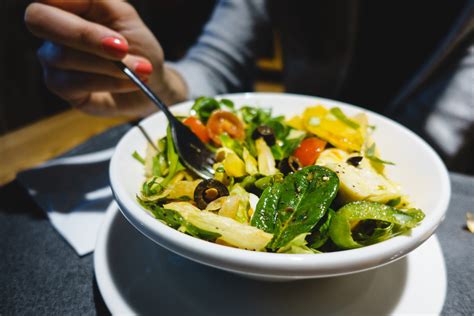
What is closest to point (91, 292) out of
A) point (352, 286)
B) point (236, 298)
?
point (236, 298)

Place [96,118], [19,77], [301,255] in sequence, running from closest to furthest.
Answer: [301,255] → [96,118] → [19,77]

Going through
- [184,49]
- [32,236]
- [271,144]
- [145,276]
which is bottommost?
[184,49]

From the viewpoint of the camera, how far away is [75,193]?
3.67 ft

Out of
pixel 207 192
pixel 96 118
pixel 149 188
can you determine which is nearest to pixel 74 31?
pixel 149 188

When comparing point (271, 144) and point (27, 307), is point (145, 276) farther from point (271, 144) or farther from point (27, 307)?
point (271, 144)

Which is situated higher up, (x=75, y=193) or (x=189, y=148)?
(x=189, y=148)

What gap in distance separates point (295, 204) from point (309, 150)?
284mm

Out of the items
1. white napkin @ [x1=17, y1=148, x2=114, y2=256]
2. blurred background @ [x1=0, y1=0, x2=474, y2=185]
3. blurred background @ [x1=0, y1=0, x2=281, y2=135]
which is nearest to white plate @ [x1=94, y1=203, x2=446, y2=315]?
white napkin @ [x1=17, y1=148, x2=114, y2=256]

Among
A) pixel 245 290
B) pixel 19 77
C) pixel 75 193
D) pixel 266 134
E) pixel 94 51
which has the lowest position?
pixel 19 77

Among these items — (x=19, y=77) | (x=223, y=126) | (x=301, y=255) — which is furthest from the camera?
(x=19, y=77)

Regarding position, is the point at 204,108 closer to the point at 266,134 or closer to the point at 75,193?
the point at 266,134

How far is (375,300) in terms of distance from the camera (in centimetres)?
69

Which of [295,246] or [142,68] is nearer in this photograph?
[295,246]

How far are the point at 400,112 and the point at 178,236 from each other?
1.86 meters
